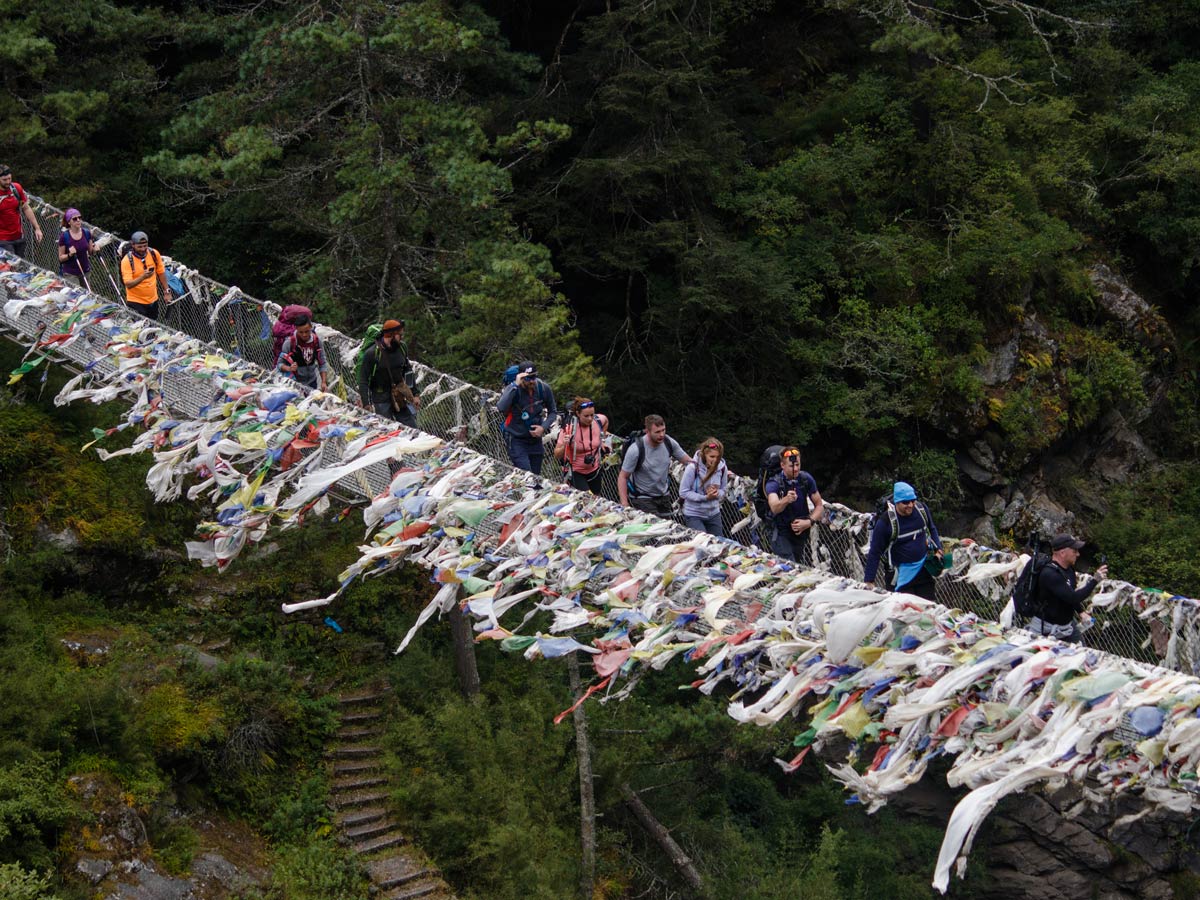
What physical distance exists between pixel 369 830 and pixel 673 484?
187 inches

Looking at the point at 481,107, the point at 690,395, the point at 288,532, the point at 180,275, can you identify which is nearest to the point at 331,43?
the point at 481,107

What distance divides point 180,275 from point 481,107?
5409 mm

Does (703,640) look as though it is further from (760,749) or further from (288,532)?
(760,749)

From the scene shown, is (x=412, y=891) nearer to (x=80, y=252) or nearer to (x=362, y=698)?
(x=362, y=698)

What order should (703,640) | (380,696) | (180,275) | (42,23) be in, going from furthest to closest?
(42,23)
(380,696)
(180,275)
(703,640)

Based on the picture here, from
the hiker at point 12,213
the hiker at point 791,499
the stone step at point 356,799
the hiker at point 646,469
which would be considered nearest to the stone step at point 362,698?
the stone step at point 356,799

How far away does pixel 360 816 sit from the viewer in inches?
476

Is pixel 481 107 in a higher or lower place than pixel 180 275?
higher

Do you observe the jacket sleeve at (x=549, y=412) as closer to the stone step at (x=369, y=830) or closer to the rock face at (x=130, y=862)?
the rock face at (x=130, y=862)

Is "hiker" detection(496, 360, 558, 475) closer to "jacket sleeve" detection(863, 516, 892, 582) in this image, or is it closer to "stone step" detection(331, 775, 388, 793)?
"jacket sleeve" detection(863, 516, 892, 582)

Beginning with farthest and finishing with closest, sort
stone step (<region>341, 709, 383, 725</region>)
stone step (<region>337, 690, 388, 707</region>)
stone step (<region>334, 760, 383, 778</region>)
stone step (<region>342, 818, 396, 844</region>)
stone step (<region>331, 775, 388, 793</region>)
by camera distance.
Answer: stone step (<region>337, 690, 388, 707</region>) → stone step (<region>341, 709, 383, 725</region>) → stone step (<region>334, 760, 383, 778</region>) → stone step (<region>331, 775, 388, 793</region>) → stone step (<region>342, 818, 396, 844</region>)

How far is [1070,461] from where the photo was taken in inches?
788

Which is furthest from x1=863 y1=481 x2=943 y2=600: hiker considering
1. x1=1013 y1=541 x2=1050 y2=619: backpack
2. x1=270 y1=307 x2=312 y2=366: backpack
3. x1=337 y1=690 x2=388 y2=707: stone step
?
x1=337 y1=690 x2=388 y2=707: stone step

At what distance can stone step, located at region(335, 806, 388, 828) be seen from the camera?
11.9 meters
